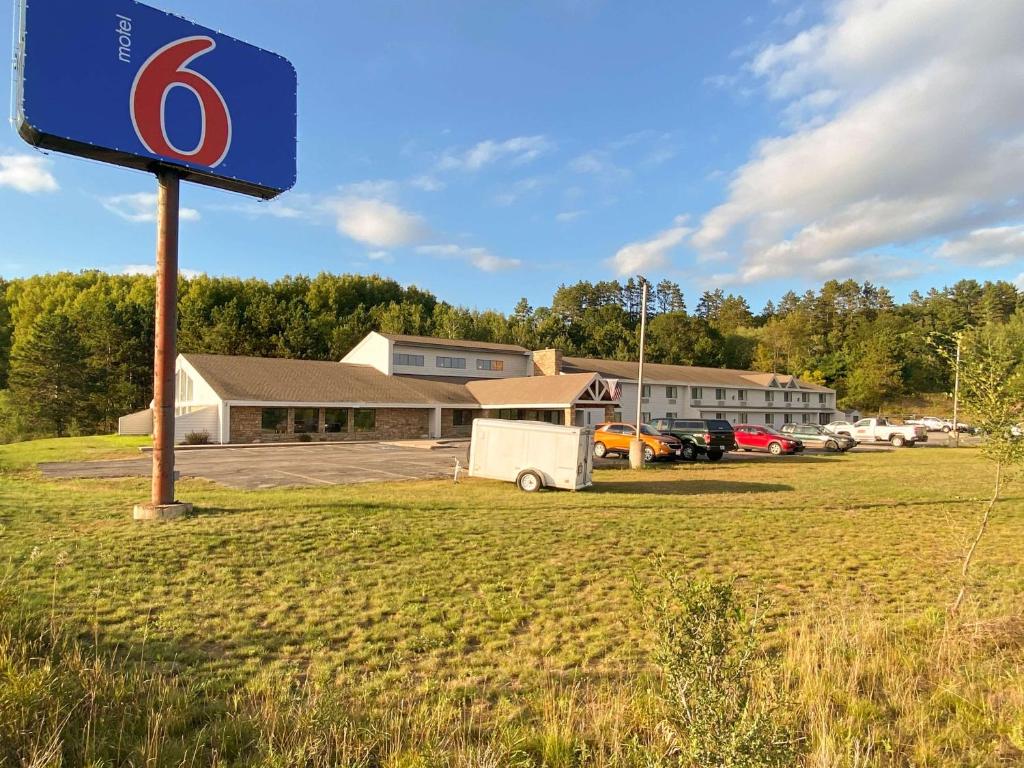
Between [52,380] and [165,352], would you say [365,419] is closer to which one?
[165,352]

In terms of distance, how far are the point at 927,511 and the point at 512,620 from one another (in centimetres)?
1250

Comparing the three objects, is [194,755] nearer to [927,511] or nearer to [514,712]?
[514,712]

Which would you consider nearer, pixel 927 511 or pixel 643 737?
pixel 643 737

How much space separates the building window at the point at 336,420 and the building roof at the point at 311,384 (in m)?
1.23

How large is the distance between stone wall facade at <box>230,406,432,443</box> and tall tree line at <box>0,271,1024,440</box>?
82.0 ft

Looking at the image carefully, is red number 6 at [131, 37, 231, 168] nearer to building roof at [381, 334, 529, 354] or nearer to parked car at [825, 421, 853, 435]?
building roof at [381, 334, 529, 354]

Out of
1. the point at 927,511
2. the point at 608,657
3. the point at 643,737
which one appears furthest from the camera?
the point at 927,511

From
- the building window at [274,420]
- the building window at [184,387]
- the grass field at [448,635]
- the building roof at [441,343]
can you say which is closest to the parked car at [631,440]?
the grass field at [448,635]

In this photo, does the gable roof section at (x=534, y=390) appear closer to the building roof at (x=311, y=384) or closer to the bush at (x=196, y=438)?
the building roof at (x=311, y=384)

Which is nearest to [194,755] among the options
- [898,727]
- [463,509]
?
[898,727]

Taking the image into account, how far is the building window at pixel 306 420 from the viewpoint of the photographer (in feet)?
119

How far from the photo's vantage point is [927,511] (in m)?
14.2

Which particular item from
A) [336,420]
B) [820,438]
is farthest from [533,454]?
[820,438]

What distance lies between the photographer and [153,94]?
35.8 ft
